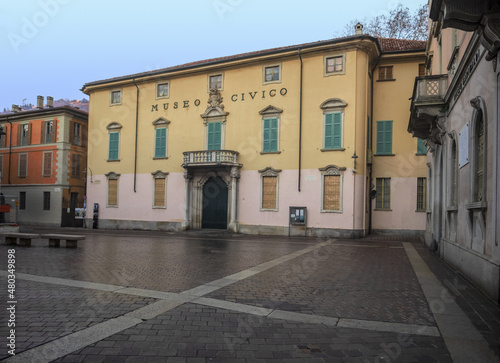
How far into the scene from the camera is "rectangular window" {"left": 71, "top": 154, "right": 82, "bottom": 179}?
33.9m

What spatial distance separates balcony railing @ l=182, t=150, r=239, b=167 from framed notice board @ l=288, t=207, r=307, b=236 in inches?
172

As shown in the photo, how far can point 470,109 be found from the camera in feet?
29.0

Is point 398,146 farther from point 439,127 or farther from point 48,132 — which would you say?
point 48,132

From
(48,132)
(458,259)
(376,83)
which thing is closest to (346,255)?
(458,259)

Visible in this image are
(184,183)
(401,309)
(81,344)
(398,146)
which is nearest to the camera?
(81,344)

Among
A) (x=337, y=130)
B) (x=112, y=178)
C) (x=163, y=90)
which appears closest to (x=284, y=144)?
(x=337, y=130)

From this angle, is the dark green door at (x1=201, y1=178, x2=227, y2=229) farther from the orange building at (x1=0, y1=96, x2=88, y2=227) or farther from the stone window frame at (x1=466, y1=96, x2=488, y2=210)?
the stone window frame at (x1=466, y1=96, x2=488, y2=210)

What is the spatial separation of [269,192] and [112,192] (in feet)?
38.8

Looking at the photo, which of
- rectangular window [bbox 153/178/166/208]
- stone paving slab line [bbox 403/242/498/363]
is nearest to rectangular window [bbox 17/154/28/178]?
rectangular window [bbox 153/178/166/208]

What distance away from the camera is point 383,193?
2316cm

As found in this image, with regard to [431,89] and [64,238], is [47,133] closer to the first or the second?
[64,238]

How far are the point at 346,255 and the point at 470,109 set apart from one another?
5.83m

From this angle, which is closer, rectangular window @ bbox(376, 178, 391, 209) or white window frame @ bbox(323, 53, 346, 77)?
white window frame @ bbox(323, 53, 346, 77)

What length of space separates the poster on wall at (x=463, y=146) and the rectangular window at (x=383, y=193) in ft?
43.5
